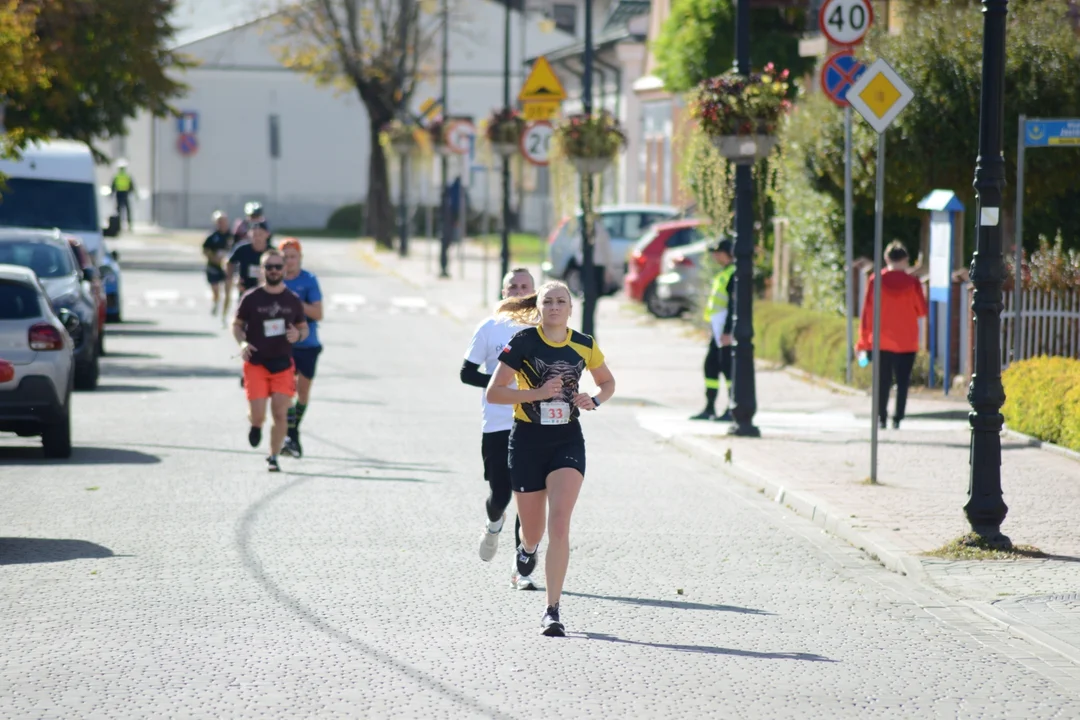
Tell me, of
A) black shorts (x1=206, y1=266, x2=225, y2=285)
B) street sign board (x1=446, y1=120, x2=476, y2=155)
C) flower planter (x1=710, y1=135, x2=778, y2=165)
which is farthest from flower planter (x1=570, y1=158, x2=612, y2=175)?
street sign board (x1=446, y1=120, x2=476, y2=155)

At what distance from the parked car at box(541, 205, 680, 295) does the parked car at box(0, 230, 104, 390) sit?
14.5m

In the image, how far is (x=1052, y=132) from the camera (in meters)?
15.3

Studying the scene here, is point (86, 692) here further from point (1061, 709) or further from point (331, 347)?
point (331, 347)

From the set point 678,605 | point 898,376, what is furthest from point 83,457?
point 898,376

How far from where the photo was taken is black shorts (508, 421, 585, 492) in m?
8.30

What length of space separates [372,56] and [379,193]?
450 cm

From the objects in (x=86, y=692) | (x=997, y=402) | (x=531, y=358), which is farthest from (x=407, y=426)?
(x=86, y=692)

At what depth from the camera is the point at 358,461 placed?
1439 cm

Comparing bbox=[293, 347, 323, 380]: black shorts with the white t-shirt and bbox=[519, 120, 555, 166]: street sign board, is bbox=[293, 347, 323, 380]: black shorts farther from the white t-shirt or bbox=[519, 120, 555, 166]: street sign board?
bbox=[519, 120, 555, 166]: street sign board

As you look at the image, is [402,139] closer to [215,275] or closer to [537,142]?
[215,275]

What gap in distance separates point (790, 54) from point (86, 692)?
30680mm

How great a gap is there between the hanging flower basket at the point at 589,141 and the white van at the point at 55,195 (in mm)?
6885

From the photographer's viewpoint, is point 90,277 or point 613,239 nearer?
point 90,277

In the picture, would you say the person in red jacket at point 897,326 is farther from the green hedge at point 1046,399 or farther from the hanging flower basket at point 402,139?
the hanging flower basket at point 402,139
